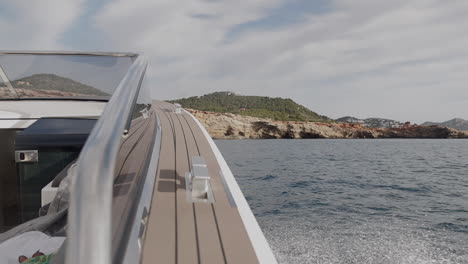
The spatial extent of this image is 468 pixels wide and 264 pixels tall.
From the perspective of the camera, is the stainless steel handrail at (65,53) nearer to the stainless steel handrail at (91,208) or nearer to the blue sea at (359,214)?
the stainless steel handrail at (91,208)

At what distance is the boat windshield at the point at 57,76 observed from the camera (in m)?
2.31

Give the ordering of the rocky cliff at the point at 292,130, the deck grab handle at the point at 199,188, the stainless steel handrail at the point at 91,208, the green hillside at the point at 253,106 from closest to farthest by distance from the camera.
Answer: the stainless steel handrail at the point at 91,208 < the deck grab handle at the point at 199,188 < the rocky cliff at the point at 292,130 < the green hillside at the point at 253,106

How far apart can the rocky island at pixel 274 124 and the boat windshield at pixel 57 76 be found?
1115 inches

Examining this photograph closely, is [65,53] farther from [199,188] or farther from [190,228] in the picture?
[190,228]

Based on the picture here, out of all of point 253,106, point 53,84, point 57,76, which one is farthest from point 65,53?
point 253,106

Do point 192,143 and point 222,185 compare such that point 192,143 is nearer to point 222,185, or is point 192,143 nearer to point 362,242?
point 222,185

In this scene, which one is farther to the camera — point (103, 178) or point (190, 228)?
point (190, 228)

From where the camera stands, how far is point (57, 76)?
2637 mm

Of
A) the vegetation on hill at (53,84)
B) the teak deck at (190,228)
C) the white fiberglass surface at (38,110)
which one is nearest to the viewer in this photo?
the teak deck at (190,228)

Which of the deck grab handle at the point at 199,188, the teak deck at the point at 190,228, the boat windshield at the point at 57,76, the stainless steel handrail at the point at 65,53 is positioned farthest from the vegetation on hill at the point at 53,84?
the deck grab handle at the point at 199,188

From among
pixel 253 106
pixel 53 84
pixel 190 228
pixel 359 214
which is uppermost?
pixel 253 106

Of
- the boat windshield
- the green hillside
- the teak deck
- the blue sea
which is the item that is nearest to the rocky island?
the green hillside

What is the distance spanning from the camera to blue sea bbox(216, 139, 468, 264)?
4821mm

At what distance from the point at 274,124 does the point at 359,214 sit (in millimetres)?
32113
